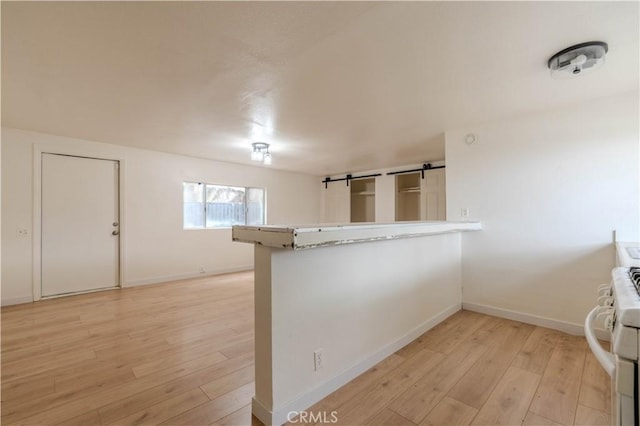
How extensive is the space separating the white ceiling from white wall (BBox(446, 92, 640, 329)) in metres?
0.26

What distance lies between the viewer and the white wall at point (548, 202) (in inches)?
94.3

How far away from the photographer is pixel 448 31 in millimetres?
1548

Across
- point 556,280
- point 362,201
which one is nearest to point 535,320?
point 556,280

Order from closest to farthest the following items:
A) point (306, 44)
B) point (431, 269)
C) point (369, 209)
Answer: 1. point (306, 44)
2. point (431, 269)
3. point (369, 209)

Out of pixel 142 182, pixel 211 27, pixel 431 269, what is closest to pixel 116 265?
pixel 142 182

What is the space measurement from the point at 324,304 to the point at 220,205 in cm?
438

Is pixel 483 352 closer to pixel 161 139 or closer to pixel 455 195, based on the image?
pixel 455 195

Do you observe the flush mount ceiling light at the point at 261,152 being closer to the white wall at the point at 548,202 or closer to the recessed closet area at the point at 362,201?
the white wall at the point at 548,202

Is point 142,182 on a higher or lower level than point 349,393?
higher

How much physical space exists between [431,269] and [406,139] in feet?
6.24

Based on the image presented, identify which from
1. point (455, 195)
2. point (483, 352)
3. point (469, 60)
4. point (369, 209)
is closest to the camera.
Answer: point (469, 60)

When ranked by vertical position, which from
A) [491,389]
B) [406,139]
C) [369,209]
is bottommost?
[491,389]

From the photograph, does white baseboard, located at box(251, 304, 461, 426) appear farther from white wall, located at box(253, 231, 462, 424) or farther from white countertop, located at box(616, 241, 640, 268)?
white countertop, located at box(616, 241, 640, 268)

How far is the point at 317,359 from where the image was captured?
165 centimetres
